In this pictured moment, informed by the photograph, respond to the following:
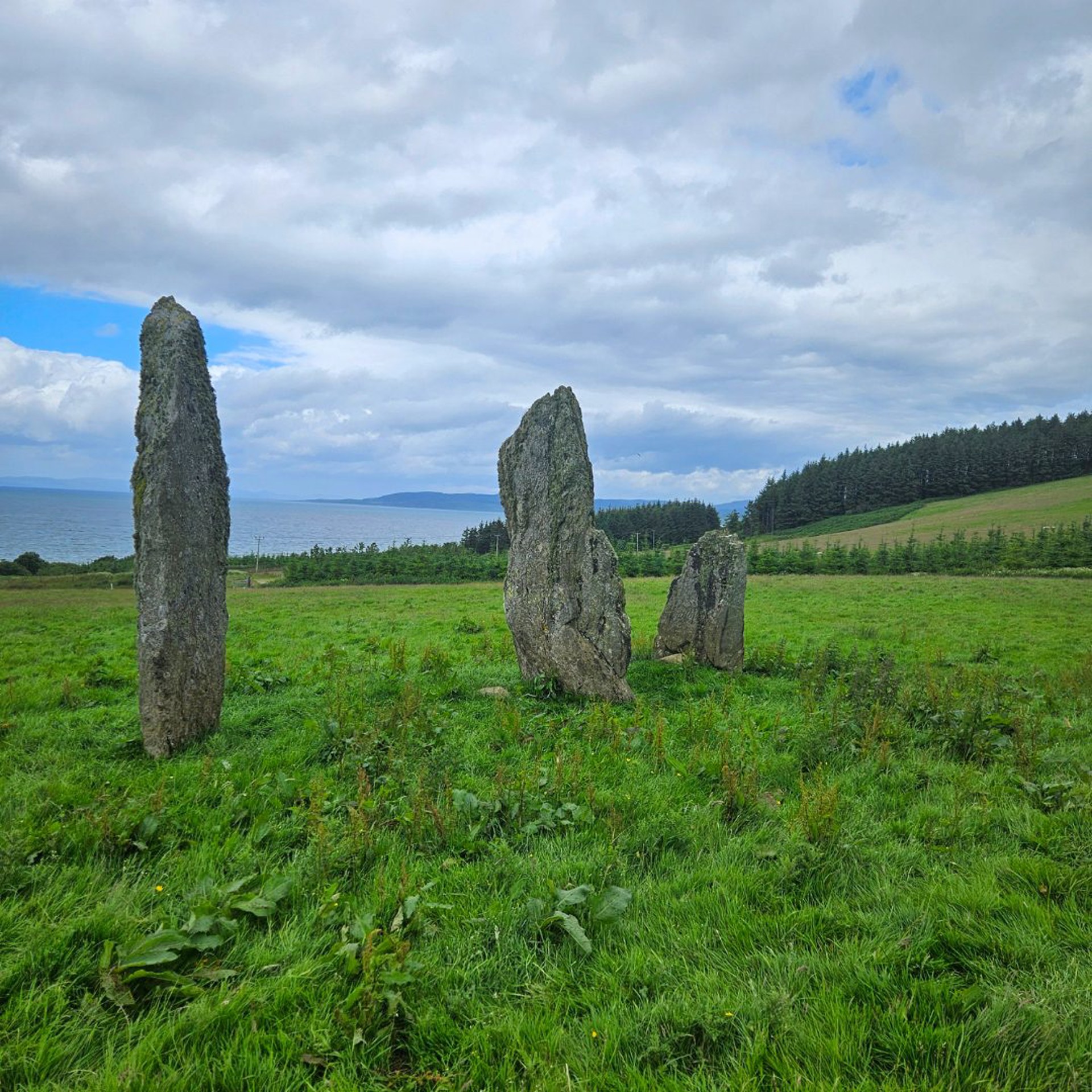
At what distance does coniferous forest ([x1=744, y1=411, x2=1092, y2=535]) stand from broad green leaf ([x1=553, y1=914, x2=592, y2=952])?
404ft

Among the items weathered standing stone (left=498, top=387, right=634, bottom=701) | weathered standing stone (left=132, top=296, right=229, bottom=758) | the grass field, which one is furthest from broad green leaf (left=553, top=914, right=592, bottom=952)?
weathered standing stone (left=498, top=387, right=634, bottom=701)

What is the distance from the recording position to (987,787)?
6.52 m

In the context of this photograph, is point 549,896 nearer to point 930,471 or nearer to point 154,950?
point 154,950

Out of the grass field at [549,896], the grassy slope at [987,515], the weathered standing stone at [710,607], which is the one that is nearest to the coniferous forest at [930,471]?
the grassy slope at [987,515]

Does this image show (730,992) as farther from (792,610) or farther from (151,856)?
(792,610)

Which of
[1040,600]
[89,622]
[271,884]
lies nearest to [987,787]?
[271,884]

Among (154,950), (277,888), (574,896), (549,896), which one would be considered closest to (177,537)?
(277,888)

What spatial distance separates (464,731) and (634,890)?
13.3 ft

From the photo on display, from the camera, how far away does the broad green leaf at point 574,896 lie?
4344 mm

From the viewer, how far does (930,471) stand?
394 feet

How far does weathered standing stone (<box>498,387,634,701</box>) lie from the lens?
33.3 feet

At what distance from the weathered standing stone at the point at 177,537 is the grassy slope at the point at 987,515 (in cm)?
7902

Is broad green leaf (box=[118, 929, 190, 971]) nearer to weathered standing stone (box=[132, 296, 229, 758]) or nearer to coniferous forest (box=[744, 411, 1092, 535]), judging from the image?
weathered standing stone (box=[132, 296, 229, 758])

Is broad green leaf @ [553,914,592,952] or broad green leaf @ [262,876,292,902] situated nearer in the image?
broad green leaf @ [553,914,592,952]
